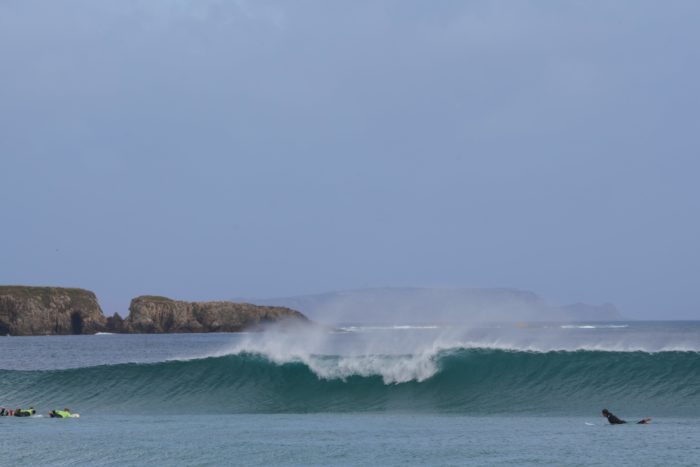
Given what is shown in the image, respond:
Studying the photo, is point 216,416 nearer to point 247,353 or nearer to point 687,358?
point 247,353

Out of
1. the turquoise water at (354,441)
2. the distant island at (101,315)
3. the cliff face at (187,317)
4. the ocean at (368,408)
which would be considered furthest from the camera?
the cliff face at (187,317)

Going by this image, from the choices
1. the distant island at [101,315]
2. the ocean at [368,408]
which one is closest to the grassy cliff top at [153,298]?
the distant island at [101,315]

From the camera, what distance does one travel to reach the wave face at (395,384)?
2527 cm

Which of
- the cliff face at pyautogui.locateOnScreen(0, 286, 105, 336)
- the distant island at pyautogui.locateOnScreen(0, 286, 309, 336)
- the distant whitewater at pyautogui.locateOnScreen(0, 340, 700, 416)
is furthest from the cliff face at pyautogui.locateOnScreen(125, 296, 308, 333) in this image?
the distant whitewater at pyautogui.locateOnScreen(0, 340, 700, 416)

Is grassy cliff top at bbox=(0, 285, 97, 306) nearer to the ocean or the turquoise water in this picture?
the ocean

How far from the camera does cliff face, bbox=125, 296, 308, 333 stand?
383 ft

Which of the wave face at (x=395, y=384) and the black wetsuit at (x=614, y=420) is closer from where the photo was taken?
the black wetsuit at (x=614, y=420)

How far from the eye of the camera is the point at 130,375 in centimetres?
3145

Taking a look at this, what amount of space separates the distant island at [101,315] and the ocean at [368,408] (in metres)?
84.0

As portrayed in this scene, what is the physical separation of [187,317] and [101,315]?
11.7 meters

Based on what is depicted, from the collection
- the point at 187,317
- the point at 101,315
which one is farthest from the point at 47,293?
the point at 187,317

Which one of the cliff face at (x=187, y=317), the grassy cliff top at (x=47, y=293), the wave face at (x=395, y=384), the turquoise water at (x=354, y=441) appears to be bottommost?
the turquoise water at (x=354, y=441)

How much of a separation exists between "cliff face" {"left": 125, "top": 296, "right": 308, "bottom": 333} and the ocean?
84391 millimetres

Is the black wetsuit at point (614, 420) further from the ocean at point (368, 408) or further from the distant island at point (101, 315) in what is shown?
the distant island at point (101, 315)
